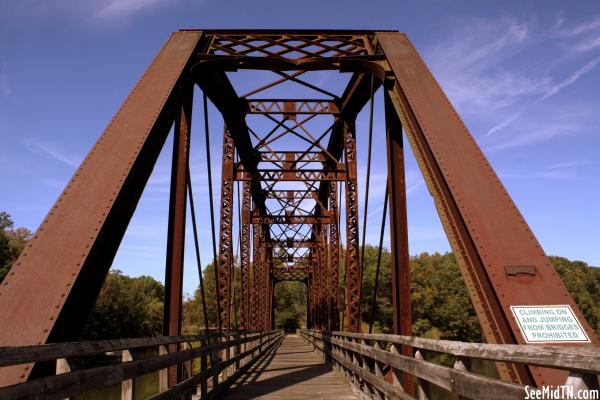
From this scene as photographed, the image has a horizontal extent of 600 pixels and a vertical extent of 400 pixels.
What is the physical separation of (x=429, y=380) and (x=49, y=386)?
309 cm

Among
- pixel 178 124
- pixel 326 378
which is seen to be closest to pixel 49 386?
pixel 178 124

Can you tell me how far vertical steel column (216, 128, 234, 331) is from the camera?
1473 cm

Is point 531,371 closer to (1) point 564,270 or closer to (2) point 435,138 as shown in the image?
(2) point 435,138

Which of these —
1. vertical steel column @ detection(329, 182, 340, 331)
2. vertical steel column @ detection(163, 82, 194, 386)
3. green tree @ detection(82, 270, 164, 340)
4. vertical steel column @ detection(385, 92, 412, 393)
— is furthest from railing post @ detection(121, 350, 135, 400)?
green tree @ detection(82, 270, 164, 340)

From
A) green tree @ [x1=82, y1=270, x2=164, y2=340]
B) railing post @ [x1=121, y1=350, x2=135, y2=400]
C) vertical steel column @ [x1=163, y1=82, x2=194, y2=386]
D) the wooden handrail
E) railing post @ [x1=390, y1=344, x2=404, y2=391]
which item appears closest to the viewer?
the wooden handrail

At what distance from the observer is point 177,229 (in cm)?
714

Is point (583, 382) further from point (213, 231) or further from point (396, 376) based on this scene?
point (213, 231)

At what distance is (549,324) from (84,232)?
4.96 m

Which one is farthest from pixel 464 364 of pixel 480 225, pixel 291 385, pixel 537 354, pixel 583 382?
pixel 291 385

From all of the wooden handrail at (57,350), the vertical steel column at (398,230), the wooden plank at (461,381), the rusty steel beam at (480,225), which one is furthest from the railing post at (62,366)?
the vertical steel column at (398,230)

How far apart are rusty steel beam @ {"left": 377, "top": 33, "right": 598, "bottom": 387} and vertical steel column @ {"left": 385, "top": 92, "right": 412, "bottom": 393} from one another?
1.11 m

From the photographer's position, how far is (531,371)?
3.78 m

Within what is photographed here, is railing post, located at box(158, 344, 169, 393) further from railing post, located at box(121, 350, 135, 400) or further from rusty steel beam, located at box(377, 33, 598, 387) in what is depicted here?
rusty steel beam, located at box(377, 33, 598, 387)

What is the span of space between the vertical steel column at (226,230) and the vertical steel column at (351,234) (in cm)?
414
